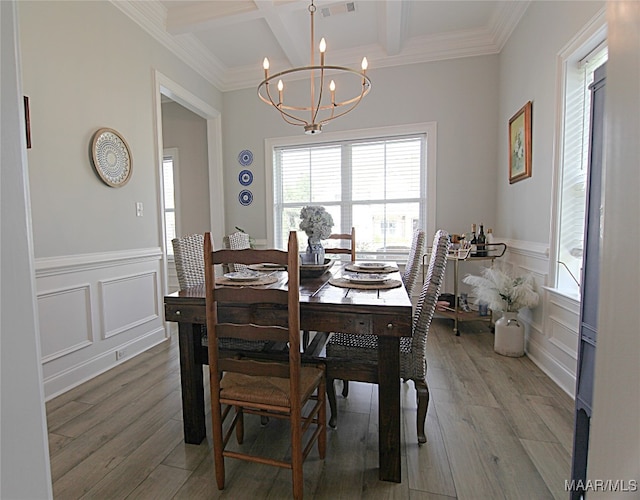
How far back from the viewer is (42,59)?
212 centimetres

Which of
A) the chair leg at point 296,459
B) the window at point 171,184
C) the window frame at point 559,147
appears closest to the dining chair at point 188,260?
the chair leg at point 296,459

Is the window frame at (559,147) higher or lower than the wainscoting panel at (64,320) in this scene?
higher

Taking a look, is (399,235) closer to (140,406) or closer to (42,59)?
(140,406)

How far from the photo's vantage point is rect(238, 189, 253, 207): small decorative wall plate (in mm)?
4383

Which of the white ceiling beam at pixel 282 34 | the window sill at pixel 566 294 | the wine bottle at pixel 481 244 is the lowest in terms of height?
the window sill at pixel 566 294

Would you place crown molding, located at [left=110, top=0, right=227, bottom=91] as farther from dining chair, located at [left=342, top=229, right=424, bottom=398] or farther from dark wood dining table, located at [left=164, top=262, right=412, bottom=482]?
dining chair, located at [left=342, top=229, right=424, bottom=398]

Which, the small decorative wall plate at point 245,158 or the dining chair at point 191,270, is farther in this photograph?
the small decorative wall plate at point 245,158

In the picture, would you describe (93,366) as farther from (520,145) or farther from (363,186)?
(520,145)

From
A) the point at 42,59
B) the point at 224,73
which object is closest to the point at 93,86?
the point at 42,59

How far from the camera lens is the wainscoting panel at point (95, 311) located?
2.15 metres

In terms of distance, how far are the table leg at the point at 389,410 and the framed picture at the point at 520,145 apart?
7.36ft

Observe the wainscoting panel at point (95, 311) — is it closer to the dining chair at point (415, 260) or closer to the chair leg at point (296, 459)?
the chair leg at point (296, 459)

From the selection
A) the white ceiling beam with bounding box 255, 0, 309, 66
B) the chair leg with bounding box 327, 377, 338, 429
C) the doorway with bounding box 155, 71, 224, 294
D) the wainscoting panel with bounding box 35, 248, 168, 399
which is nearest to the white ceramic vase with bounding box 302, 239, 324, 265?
the chair leg with bounding box 327, 377, 338, 429

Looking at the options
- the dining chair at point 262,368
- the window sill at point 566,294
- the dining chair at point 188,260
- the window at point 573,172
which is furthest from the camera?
the window at point 573,172
